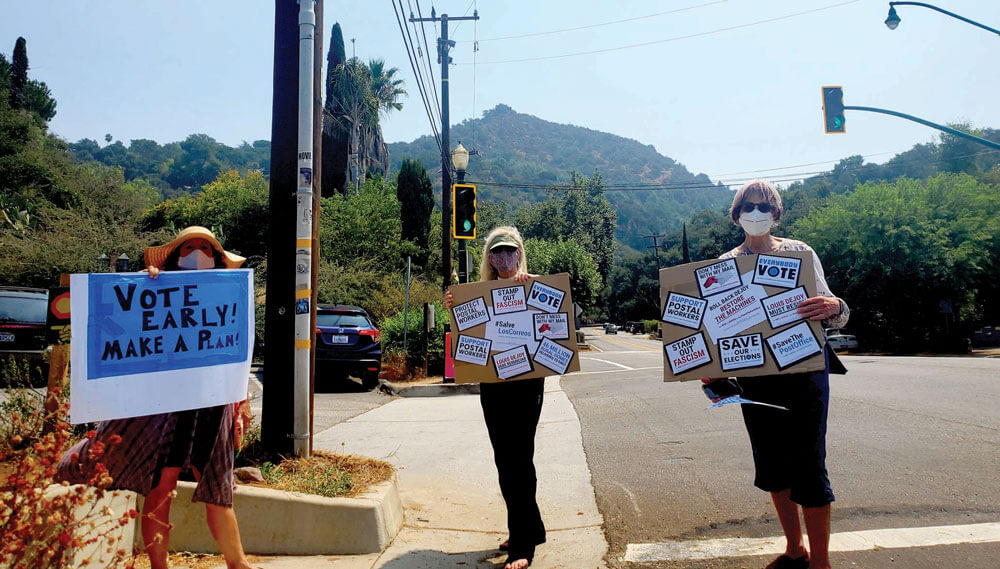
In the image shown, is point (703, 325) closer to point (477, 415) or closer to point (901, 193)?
point (477, 415)

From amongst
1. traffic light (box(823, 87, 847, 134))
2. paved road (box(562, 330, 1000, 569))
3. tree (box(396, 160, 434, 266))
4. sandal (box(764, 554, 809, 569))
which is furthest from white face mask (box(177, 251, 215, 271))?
tree (box(396, 160, 434, 266))

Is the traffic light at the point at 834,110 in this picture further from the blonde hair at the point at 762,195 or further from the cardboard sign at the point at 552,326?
the cardboard sign at the point at 552,326

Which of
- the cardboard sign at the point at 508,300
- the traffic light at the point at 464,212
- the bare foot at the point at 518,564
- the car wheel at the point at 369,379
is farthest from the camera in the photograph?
the traffic light at the point at 464,212

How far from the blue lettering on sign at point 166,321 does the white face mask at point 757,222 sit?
2.78 metres

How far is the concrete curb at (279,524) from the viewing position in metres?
3.72

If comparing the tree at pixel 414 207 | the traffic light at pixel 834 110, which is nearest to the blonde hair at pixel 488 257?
the traffic light at pixel 834 110

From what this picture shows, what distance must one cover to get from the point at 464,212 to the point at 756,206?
1033cm

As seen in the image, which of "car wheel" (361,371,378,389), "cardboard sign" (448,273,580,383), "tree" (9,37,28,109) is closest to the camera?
"cardboard sign" (448,273,580,383)

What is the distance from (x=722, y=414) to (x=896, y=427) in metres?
1.95

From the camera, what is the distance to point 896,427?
6.94 metres

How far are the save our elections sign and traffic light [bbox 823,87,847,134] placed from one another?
57.6ft

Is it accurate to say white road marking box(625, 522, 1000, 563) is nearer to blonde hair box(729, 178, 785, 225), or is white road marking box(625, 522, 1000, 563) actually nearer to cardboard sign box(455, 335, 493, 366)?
cardboard sign box(455, 335, 493, 366)

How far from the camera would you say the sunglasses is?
3.56 meters

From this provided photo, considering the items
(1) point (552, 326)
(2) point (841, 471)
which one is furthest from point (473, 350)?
(2) point (841, 471)
